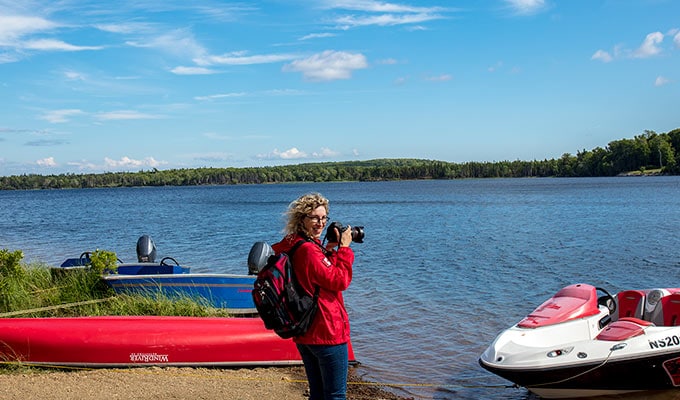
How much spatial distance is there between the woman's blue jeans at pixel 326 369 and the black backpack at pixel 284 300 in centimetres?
21

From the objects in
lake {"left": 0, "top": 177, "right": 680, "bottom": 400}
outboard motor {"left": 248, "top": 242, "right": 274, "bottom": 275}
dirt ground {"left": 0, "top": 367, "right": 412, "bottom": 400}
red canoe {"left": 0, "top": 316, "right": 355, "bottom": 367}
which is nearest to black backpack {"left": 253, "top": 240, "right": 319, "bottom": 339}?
lake {"left": 0, "top": 177, "right": 680, "bottom": 400}

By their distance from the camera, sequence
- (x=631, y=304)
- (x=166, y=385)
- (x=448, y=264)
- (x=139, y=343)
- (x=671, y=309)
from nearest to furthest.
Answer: (x=166, y=385) < (x=139, y=343) < (x=671, y=309) < (x=631, y=304) < (x=448, y=264)

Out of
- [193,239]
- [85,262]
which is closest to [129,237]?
[193,239]

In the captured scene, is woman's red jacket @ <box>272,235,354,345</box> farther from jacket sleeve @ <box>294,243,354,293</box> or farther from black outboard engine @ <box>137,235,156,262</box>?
black outboard engine @ <box>137,235,156,262</box>

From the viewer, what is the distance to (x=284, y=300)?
4.30 meters

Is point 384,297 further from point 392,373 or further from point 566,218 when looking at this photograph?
point 566,218

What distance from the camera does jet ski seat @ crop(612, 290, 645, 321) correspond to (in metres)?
8.93

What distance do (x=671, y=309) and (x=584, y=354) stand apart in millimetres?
1799

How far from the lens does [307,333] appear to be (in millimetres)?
4355

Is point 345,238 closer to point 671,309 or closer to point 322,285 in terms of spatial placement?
point 322,285

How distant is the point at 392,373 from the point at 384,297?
600 cm

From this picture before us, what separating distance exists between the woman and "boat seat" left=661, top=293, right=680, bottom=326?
5948mm

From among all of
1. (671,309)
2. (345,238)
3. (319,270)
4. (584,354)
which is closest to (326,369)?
(319,270)

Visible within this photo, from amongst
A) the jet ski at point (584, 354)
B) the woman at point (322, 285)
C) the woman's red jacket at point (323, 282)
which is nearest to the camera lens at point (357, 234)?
the woman at point (322, 285)
